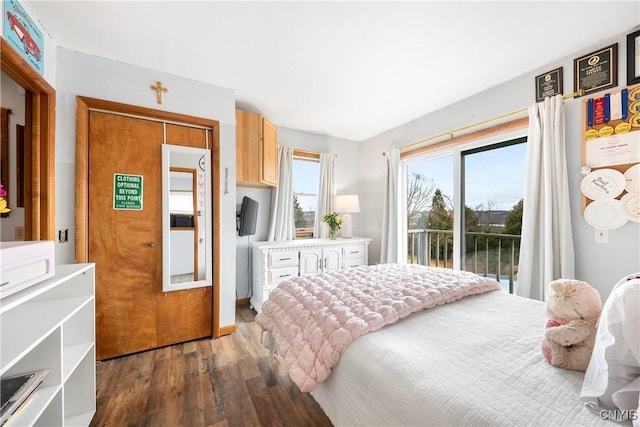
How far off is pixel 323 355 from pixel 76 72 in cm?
273

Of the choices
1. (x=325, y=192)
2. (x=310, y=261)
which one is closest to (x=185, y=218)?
(x=310, y=261)

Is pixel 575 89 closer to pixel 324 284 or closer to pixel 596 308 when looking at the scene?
pixel 596 308

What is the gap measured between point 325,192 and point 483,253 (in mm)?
2236

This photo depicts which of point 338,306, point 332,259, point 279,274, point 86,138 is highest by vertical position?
point 86,138

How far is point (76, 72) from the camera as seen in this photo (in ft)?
6.35

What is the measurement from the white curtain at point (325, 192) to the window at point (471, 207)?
44.5 inches

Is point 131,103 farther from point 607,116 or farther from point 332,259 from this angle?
point 607,116

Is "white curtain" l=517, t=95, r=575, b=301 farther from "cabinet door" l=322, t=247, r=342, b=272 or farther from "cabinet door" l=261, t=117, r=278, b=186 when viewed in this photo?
"cabinet door" l=261, t=117, r=278, b=186

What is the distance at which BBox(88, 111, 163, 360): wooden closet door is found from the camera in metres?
2.04

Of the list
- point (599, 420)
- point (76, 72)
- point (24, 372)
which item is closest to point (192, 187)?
point (76, 72)

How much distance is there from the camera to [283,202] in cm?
350

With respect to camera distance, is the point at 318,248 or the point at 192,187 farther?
the point at 318,248

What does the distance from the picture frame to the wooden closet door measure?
144 inches

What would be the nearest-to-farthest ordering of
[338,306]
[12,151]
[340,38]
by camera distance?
[338,306]
[12,151]
[340,38]
